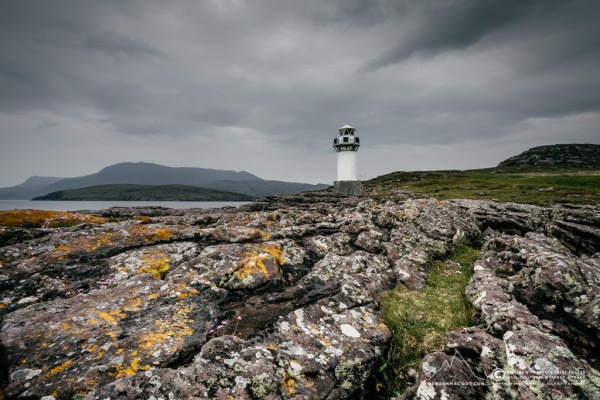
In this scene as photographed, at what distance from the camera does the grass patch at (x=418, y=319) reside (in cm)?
650

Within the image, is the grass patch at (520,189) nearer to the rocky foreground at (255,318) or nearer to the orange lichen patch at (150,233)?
the rocky foreground at (255,318)

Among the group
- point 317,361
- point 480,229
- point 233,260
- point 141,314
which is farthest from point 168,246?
point 480,229

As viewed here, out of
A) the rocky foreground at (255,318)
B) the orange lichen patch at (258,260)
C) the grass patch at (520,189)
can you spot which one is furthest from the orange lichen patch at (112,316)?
the grass patch at (520,189)

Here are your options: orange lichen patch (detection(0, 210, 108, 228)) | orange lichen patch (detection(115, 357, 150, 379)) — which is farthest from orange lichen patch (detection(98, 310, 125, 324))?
orange lichen patch (detection(0, 210, 108, 228))

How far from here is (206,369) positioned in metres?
5.24

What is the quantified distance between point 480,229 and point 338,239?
1036 cm

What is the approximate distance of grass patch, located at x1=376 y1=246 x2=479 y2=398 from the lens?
6.50 m

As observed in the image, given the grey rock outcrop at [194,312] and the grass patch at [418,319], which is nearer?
the grey rock outcrop at [194,312]

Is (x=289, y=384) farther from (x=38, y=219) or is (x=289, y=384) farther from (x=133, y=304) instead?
(x=38, y=219)

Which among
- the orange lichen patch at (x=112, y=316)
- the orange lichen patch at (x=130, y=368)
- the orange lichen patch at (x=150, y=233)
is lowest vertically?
the orange lichen patch at (x=130, y=368)

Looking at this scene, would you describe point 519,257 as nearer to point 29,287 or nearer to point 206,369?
point 206,369

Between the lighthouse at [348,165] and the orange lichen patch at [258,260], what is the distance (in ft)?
168

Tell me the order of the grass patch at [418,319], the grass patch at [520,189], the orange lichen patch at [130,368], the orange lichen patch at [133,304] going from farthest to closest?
the grass patch at [520,189]
the orange lichen patch at [133,304]
the grass patch at [418,319]
the orange lichen patch at [130,368]

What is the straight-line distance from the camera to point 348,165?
60.9 metres
